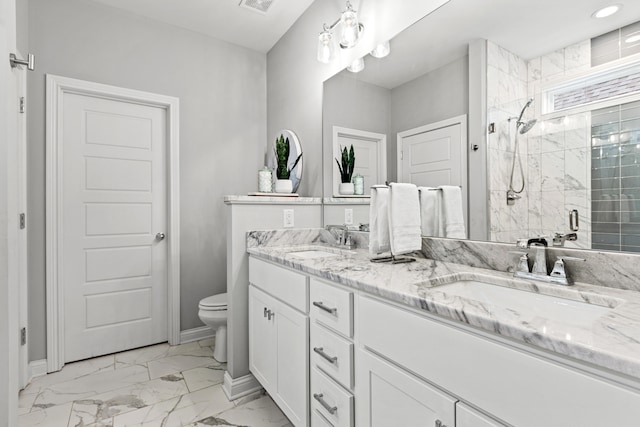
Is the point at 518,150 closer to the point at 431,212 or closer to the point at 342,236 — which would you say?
the point at 431,212

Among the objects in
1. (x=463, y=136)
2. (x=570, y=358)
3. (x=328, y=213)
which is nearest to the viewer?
(x=570, y=358)

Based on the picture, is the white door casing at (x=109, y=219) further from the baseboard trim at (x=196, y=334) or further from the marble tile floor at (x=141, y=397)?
the marble tile floor at (x=141, y=397)

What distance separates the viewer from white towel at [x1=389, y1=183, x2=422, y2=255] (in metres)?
1.40

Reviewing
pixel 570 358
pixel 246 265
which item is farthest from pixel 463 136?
pixel 246 265

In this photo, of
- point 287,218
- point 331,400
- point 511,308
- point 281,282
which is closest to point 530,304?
point 511,308

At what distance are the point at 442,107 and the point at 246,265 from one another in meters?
1.38

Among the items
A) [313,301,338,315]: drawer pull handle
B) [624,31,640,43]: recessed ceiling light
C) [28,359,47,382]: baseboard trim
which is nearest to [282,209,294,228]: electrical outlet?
[313,301,338,315]: drawer pull handle

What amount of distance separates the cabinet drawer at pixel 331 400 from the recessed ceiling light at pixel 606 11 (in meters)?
1.44

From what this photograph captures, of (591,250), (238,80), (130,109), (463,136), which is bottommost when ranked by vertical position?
(591,250)

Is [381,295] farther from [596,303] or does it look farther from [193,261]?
[193,261]

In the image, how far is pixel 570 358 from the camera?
565mm

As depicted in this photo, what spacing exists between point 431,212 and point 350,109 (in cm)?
92

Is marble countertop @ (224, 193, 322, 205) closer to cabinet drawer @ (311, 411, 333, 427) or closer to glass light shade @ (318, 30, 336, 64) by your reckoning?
glass light shade @ (318, 30, 336, 64)

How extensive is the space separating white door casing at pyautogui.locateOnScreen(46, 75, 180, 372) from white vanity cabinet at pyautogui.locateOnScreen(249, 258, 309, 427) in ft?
3.79
